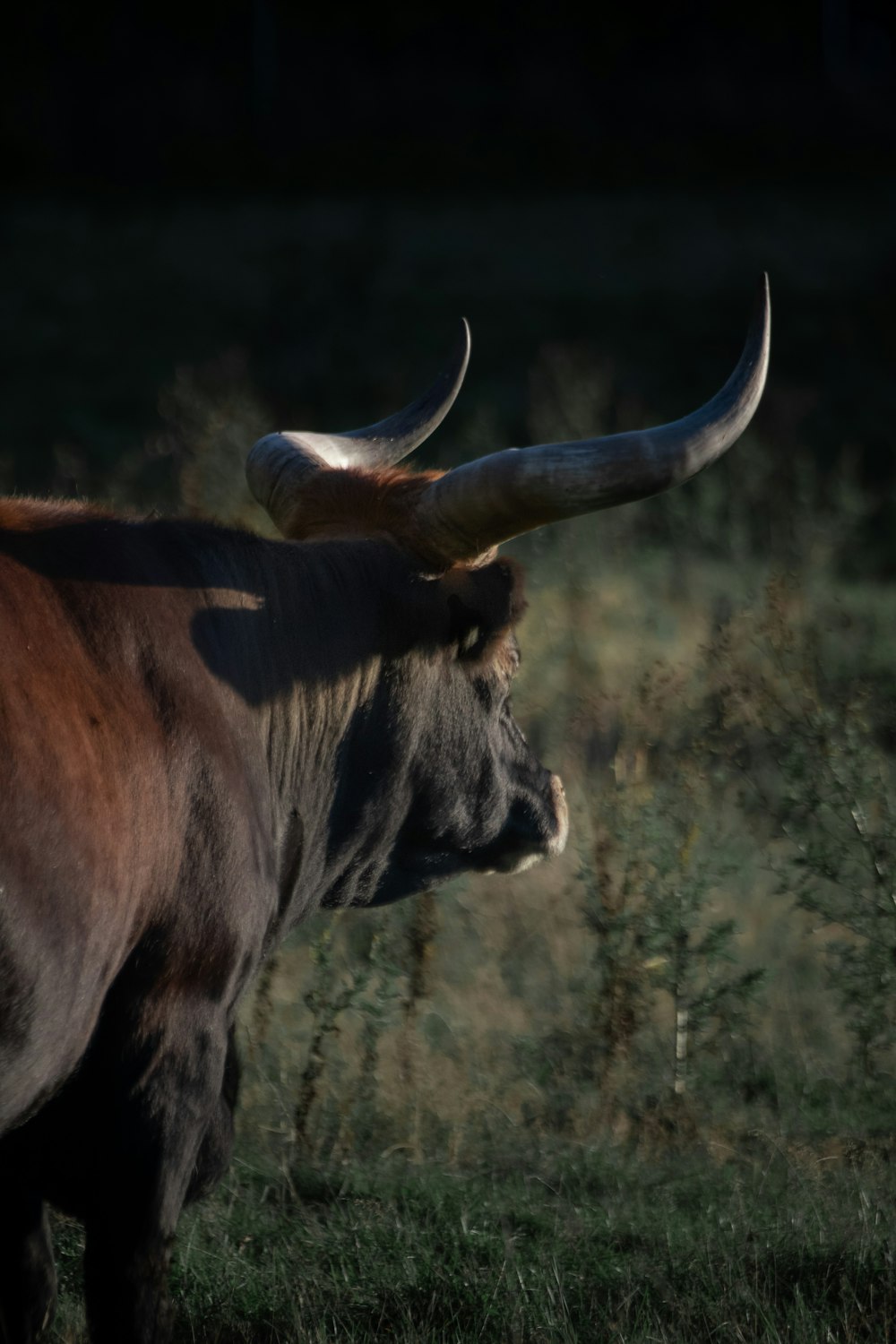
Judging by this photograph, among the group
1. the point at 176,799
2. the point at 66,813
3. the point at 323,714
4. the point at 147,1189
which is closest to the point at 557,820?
the point at 323,714

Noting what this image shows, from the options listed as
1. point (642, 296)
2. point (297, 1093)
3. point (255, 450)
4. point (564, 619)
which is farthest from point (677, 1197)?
point (642, 296)

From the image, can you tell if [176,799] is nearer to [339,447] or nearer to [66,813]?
[66,813]

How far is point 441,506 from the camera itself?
3.91 m

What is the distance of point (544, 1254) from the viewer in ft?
13.5

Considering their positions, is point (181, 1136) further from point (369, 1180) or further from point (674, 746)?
point (674, 746)

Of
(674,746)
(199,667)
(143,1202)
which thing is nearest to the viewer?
(143,1202)

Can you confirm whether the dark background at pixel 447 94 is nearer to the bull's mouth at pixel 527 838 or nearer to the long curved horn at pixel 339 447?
the long curved horn at pixel 339 447

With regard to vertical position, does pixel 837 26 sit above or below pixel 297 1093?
below

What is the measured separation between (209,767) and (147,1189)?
0.89 meters

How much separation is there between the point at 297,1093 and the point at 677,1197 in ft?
4.27

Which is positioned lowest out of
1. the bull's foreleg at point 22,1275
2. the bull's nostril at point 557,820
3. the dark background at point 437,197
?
the dark background at point 437,197

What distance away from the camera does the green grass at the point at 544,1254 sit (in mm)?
3873

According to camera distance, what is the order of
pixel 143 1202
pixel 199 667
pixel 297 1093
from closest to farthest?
pixel 143 1202 → pixel 199 667 → pixel 297 1093

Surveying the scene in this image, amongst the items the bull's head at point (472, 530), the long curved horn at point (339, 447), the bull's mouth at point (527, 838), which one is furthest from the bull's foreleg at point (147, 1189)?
the long curved horn at point (339, 447)
